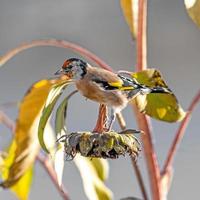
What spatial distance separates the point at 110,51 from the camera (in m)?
2.66

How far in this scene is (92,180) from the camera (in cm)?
96

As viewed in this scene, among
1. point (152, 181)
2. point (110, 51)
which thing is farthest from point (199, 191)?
point (152, 181)

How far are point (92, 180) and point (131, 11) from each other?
0.27 m

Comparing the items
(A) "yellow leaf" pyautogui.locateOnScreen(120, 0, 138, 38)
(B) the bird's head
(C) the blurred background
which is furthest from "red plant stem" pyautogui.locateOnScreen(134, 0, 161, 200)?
(C) the blurred background

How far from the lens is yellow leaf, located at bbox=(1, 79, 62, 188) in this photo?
2.17 ft

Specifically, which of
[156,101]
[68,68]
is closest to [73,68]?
[68,68]

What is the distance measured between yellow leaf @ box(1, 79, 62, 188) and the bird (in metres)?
0.10

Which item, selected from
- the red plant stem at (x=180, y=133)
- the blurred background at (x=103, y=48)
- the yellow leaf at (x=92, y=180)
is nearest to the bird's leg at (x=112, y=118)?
the red plant stem at (x=180, y=133)

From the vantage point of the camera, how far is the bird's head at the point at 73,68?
0.53 m

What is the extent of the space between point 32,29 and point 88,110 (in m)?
0.50

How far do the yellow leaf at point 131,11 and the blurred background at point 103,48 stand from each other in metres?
1.56

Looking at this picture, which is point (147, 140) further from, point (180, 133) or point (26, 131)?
point (26, 131)

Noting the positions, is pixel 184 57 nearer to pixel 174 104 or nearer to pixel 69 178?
pixel 69 178

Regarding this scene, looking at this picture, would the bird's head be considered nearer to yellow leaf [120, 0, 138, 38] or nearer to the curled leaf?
the curled leaf
